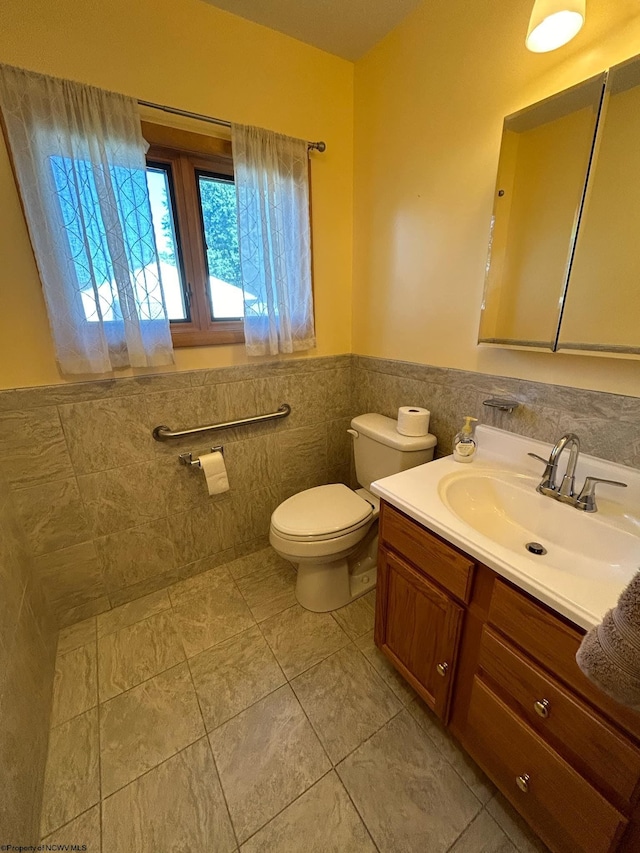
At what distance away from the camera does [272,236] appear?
5.00ft

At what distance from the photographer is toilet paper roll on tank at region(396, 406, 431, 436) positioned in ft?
4.77

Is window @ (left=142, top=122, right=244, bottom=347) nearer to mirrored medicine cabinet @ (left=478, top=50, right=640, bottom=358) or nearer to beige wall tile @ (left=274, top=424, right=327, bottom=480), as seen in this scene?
beige wall tile @ (left=274, top=424, right=327, bottom=480)

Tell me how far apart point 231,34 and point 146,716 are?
101 inches

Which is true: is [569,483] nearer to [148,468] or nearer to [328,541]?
[328,541]

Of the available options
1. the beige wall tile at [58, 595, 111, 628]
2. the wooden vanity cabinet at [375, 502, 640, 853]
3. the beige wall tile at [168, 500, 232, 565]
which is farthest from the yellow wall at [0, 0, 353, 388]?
the wooden vanity cabinet at [375, 502, 640, 853]

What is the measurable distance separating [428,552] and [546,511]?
14.9 inches

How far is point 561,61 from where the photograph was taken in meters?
0.96

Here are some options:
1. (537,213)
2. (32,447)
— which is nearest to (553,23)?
(537,213)

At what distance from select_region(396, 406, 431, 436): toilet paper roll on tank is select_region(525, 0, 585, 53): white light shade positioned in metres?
1.12

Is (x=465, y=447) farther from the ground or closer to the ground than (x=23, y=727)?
farther from the ground

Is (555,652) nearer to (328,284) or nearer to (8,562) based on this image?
(8,562)

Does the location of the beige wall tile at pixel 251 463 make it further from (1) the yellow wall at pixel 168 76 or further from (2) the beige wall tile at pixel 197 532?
(1) the yellow wall at pixel 168 76

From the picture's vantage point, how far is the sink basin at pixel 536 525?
854 mm

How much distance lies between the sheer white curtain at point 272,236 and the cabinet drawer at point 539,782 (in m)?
1.53
